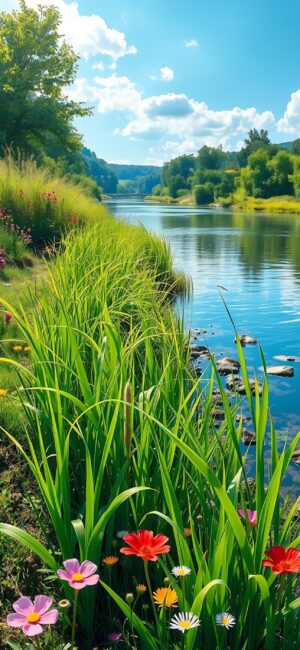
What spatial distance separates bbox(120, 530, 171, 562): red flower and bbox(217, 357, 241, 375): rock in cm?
520

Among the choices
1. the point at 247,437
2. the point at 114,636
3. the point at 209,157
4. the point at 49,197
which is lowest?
the point at 247,437

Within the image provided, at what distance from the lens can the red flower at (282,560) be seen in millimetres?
1271

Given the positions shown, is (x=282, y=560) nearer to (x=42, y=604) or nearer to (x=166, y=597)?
(x=166, y=597)

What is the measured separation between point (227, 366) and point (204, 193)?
321ft

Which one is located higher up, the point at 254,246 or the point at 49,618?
the point at 49,618

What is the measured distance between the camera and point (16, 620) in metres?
1.23

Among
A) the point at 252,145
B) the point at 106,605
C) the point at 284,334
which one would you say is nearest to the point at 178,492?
the point at 106,605

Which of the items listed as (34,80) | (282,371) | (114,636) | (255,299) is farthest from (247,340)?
(34,80)

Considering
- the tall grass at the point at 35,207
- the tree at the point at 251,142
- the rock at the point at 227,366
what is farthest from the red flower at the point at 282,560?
the tree at the point at 251,142

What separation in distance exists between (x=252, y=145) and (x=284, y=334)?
409 feet

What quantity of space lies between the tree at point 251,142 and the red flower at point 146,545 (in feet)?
425

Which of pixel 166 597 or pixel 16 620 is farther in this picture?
pixel 166 597

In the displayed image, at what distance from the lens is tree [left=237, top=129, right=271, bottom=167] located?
408 feet

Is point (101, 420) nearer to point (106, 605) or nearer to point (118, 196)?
point (106, 605)
